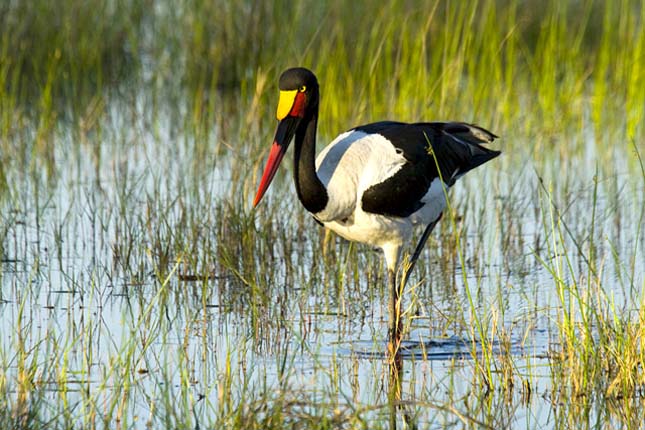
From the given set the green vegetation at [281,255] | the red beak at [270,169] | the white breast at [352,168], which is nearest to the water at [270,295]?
the green vegetation at [281,255]

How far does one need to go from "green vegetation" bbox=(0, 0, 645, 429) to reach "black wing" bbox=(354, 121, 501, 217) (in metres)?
0.29

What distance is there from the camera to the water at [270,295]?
4.23 m

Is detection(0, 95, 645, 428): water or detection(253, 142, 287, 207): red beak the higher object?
detection(253, 142, 287, 207): red beak

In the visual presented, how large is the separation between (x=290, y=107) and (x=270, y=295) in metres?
1.00

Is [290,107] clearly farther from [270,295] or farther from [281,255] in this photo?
[281,255]

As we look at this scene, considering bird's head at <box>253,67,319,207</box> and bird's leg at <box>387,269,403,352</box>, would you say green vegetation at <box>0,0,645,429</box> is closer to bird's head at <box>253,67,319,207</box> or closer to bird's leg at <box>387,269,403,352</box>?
bird's leg at <box>387,269,403,352</box>

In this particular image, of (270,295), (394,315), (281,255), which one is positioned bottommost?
(394,315)

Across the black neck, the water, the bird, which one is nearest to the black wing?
the bird

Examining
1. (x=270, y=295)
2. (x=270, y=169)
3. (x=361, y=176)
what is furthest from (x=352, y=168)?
(x=270, y=295)

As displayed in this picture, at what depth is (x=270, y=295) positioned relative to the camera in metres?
5.71

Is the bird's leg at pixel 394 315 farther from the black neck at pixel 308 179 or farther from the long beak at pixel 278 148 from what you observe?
the long beak at pixel 278 148

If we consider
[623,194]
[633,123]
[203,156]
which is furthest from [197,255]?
[633,123]

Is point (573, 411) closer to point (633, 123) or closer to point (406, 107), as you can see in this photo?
point (406, 107)

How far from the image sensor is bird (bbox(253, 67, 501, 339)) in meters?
5.06
